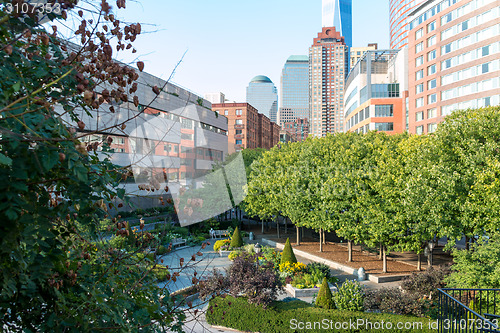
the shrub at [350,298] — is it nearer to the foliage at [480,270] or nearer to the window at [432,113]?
the foliage at [480,270]

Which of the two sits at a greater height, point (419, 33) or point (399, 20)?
point (399, 20)

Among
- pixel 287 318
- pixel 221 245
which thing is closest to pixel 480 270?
pixel 287 318

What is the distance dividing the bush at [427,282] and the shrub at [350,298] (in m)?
2.58

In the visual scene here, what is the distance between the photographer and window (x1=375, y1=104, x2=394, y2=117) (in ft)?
196

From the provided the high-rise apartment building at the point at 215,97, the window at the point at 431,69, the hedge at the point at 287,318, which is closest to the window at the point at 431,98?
the window at the point at 431,69

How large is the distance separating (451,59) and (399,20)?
414 ft

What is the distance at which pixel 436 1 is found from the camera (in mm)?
50812

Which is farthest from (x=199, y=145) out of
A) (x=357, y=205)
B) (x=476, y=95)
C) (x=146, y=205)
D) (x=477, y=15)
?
(x=477, y=15)

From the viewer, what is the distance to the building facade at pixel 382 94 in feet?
195

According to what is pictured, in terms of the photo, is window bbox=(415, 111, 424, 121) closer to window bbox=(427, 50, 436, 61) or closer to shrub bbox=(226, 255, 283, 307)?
window bbox=(427, 50, 436, 61)

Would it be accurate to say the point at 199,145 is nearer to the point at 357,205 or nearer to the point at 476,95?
the point at 357,205

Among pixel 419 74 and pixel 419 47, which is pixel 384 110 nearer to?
pixel 419 74

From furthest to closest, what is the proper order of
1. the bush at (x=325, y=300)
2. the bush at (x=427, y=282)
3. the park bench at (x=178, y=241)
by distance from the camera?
the park bench at (x=178, y=241) → the bush at (x=427, y=282) → the bush at (x=325, y=300)

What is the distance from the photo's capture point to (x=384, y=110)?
2347 inches
